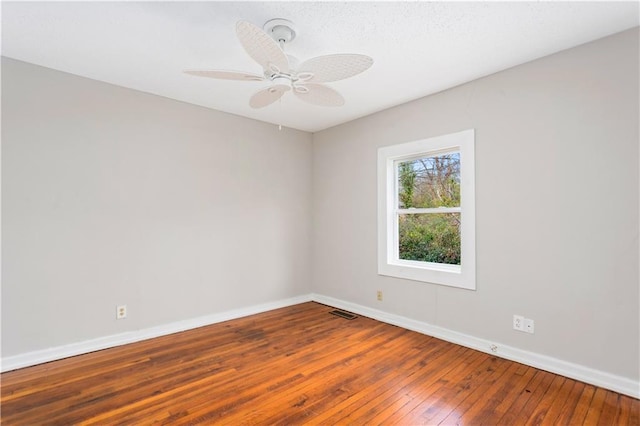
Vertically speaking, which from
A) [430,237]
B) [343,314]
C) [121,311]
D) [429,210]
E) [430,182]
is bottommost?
[343,314]

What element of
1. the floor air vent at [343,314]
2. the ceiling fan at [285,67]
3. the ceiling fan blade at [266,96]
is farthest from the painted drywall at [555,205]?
the ceiling fan blade at [266,96]

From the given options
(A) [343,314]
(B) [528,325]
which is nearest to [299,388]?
(A) [343,314]

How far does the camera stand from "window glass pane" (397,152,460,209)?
323 centimetres

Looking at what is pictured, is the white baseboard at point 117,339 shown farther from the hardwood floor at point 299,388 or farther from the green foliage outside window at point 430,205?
the green foliage outside window at point 430,205

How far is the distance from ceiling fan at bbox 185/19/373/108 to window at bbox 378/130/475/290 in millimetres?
1361

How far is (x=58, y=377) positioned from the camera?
237 centimetres

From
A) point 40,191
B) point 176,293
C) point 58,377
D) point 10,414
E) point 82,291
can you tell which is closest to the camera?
point 10,414

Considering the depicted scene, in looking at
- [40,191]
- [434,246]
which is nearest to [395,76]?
[434,246]

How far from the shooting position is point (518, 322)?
2.62 metres

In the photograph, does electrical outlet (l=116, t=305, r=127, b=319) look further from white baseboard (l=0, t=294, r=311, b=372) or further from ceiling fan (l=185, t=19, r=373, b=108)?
ceiling fan (l=185, t=19, r=373, b=108)

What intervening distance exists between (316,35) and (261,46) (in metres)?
0.65

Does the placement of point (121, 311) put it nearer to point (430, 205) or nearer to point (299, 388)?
point (299, 388)

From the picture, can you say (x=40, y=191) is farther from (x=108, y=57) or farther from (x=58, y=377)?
(x=58, y=377)

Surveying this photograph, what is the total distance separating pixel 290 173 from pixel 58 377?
313 centimetres
